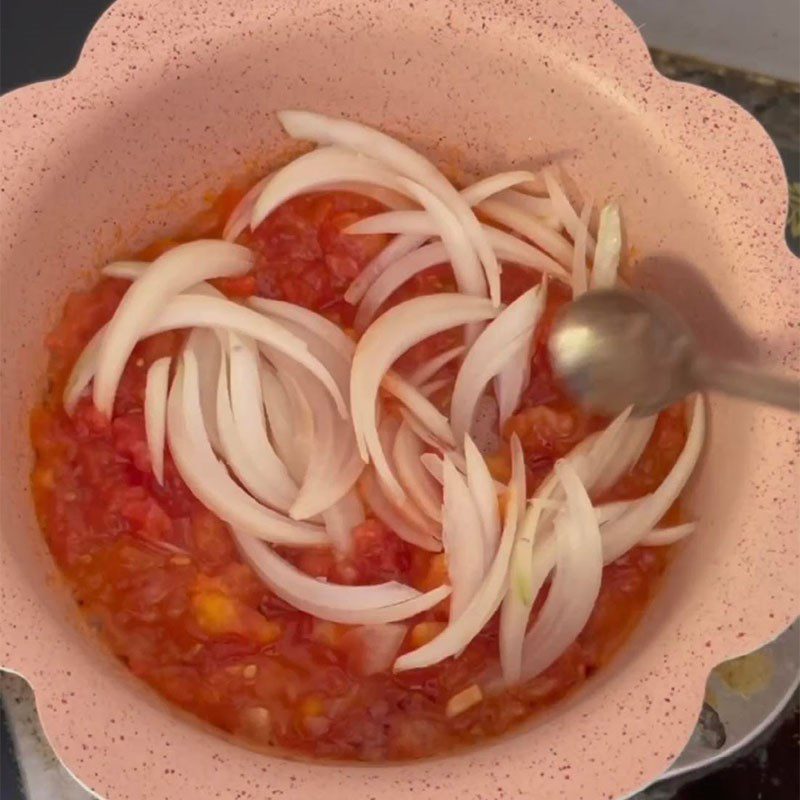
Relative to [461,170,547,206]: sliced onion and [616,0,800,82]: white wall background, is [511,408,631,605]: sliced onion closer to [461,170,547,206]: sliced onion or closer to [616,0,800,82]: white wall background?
→ [461,170,547,206]: sliced onion

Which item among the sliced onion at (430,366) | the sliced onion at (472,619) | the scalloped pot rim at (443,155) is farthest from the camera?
the sliced onion at (430,366)

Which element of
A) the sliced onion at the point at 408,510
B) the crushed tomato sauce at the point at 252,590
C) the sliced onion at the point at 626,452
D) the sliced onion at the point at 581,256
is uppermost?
the sliced onion at the point at 581,256

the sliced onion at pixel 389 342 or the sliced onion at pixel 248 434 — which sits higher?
the sliced onion at pixel 389 342

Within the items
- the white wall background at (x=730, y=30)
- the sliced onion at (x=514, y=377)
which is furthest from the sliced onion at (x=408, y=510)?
the white wall background at (x=730, y=30)

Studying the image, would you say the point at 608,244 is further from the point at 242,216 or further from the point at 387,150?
the point at 242,216

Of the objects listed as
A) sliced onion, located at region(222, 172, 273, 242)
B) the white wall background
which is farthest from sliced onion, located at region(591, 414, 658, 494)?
the white wall background

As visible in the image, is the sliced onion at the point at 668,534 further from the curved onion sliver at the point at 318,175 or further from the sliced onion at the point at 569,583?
the curved onion sliver at the point at 318,175

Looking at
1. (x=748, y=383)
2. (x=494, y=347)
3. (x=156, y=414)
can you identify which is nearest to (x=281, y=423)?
(x=156, y=414)

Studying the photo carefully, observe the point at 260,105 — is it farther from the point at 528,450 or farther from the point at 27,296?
the point at 528,450
